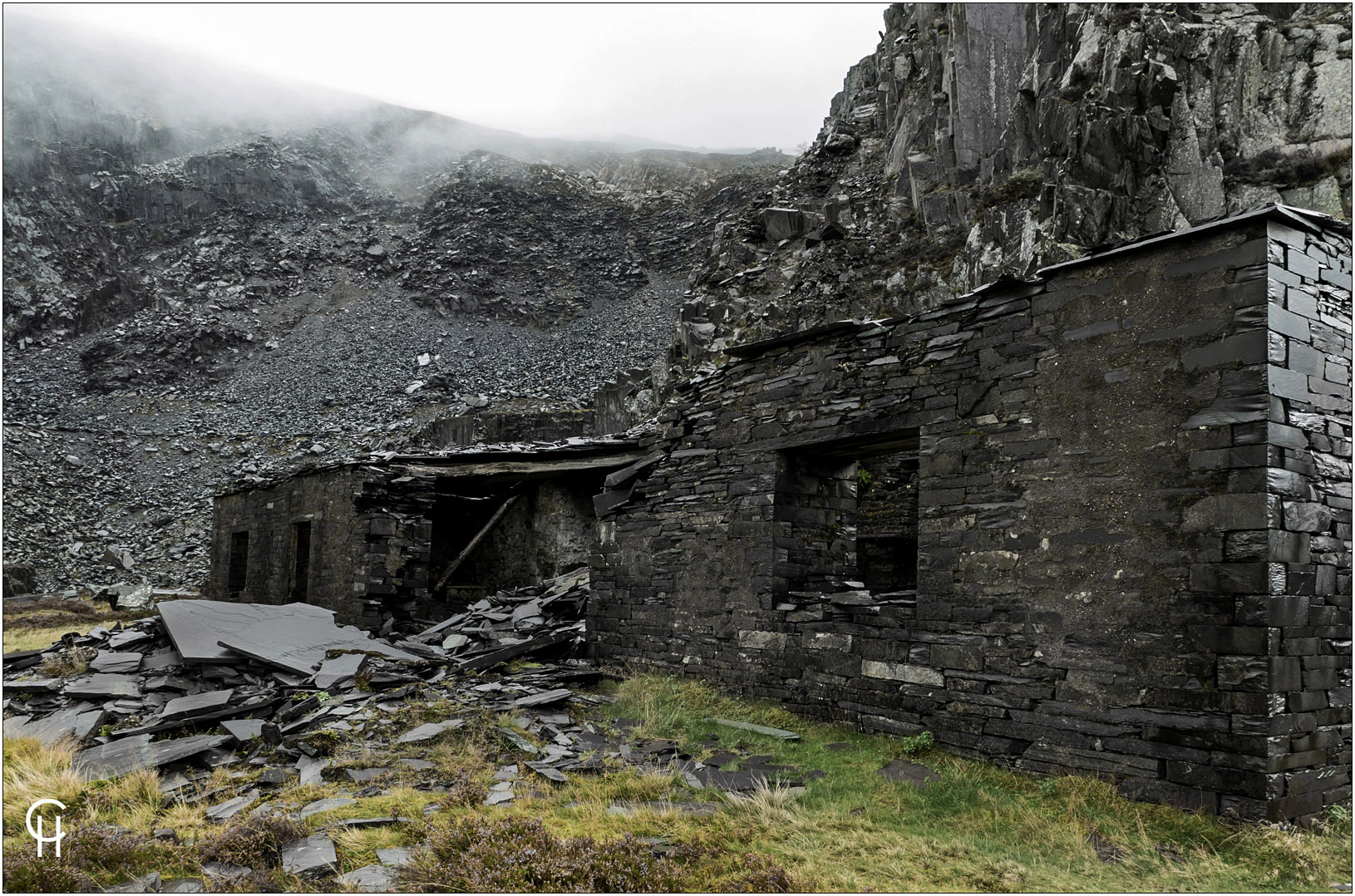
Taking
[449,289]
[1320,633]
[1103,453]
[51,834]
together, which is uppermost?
[449,289]

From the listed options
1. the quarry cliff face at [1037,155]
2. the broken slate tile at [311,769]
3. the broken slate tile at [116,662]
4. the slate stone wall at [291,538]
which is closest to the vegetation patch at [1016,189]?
the quarry cliff face at [1037,155]

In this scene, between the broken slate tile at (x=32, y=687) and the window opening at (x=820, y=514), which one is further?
the broken slate tile at (x=32, y=687)

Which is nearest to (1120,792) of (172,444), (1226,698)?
(1226,698)

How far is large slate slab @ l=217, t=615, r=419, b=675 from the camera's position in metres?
9.63

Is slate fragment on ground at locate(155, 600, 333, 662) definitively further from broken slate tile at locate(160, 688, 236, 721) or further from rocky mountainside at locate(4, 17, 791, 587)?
rocky mountainside at locate(4, 17, 791, 587)

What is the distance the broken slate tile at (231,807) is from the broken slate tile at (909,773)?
15.0ft

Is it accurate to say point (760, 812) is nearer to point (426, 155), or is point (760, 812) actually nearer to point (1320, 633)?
point (1320, 633)

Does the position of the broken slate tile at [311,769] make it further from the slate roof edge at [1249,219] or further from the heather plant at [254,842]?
the slate roof edge at [1249,219]

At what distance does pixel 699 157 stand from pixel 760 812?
2986 inches

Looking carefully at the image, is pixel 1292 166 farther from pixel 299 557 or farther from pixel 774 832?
pixel 299 557

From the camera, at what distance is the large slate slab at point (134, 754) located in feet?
21.5

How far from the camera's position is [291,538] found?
16.9 meters

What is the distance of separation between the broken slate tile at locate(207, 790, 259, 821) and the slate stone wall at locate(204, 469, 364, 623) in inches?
332

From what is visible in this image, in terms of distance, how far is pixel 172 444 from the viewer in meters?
37.6
